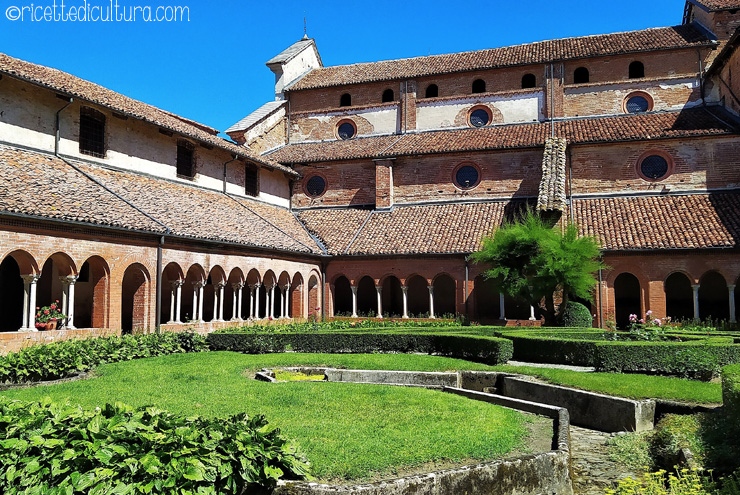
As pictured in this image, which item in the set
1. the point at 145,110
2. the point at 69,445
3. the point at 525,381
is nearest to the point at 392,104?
the point at 145,110

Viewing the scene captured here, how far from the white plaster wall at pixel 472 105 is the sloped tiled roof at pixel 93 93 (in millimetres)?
10789

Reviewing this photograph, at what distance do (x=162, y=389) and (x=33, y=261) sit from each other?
21.5ft

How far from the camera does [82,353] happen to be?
14141mm

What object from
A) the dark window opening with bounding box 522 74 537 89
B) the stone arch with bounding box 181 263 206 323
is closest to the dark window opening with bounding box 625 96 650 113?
the dark window opening with bounding box 522 74 537 89

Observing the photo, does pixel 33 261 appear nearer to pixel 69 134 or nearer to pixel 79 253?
pixel 79 253

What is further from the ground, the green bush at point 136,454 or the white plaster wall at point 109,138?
the white plaster wall at point 109,138

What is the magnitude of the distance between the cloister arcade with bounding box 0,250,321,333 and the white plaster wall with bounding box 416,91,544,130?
11407 mm

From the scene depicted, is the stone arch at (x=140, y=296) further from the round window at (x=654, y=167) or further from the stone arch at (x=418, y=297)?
the round window at (x=654, y=167)

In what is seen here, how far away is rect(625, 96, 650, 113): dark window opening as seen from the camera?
30.6 meters

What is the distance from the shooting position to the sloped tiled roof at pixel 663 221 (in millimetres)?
23125

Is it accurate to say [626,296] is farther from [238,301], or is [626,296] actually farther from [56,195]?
[56,195]

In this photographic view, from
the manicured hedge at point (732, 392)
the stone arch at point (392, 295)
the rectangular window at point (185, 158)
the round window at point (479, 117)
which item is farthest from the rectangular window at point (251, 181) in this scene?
the manicured hedge at point (732, 392)

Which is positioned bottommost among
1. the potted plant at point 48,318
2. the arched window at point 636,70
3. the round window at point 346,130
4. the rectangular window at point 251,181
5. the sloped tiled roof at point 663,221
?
the potted plant at point 48,318

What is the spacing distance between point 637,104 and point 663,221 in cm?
871
